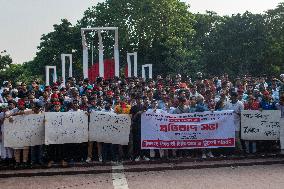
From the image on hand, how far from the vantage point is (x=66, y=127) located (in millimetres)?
A: 13633

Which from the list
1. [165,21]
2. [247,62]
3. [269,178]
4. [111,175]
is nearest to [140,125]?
[111,175]

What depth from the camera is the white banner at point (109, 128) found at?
541 inches

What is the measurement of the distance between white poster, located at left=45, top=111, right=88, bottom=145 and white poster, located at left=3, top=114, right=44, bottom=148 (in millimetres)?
226

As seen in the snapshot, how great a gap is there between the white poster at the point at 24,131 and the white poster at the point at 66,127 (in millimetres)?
226

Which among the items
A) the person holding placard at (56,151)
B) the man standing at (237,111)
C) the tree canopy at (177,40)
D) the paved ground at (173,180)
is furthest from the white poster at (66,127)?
the tree canopy at (177,40)

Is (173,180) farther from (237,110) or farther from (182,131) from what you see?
(237,110)

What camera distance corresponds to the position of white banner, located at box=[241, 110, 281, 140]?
14078 mm

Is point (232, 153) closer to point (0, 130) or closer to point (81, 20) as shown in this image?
point (0, 130)

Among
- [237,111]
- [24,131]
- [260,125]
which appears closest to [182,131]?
[237,111]

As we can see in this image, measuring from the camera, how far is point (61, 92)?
15.7 metres

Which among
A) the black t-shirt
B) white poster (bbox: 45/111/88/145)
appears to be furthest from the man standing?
white poster (bbox: 45/111/88/145)

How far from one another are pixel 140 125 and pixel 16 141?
Result: 3600 millimetres

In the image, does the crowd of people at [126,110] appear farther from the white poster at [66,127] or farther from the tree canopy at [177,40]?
the tree canopy at [177,40]

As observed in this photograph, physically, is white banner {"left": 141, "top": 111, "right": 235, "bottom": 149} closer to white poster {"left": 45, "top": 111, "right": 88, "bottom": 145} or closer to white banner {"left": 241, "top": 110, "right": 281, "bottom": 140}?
white banner {"left": 241, "top": 110, "right": 281, "bottom": 140}
